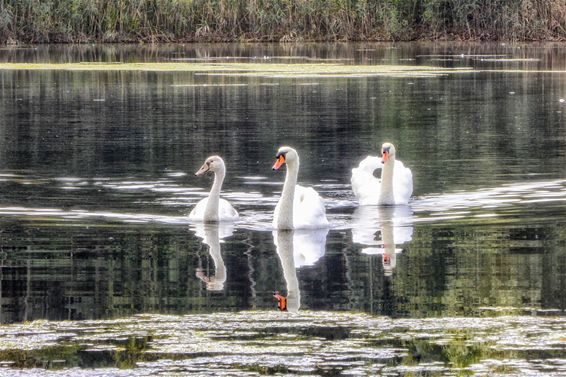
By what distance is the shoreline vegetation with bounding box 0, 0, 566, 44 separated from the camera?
47188 millimetres

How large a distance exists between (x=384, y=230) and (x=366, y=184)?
97.5 inches

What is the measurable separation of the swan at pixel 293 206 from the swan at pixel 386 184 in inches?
70.1

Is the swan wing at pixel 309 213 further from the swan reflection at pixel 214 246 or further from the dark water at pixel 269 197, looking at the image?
the swan reflection at pixel 214 246

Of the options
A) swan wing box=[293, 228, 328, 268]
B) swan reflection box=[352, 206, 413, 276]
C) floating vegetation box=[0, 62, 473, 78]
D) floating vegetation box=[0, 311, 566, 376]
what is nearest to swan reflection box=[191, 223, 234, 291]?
swan wing box=[293, 228, 328, 268]

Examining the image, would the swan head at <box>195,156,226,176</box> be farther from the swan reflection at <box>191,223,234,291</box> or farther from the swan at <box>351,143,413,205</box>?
the swan at <box>351,143,413,205</box>

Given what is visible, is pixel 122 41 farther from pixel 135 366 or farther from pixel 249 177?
pixel 135 366

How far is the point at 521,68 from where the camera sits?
38.5 meters

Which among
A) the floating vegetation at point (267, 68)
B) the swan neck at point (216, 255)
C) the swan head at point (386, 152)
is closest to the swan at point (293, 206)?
the swan neck at point (216, 255)

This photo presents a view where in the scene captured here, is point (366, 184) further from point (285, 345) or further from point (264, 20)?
point (264, 20)

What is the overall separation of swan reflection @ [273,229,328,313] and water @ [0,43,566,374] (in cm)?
4

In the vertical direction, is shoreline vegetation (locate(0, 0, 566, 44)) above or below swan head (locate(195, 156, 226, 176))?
above

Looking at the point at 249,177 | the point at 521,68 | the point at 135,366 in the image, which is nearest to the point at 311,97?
the point at 521,68

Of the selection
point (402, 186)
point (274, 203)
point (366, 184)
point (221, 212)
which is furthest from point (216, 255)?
point (366, 184)

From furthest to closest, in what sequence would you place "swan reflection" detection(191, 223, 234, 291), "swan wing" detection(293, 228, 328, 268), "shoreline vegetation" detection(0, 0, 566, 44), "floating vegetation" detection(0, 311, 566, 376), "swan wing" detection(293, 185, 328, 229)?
1. "shoreline vegetation" detection(0, 0, 566, 44)
2. "swan wing" detection(293, 185, 328, 229)
3. "swan wing" detection(293, 228, 328, 268)
4. "swan reflection" detection(191, 223, 234, 291)
5. "floating vegetation" detection(0, 311, 566, 376)
